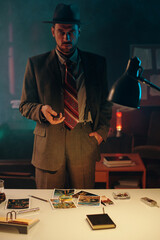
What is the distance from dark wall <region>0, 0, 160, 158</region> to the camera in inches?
182

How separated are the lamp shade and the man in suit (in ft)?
2.61

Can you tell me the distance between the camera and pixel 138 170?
294 cm

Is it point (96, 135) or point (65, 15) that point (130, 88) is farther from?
point (65, 15)

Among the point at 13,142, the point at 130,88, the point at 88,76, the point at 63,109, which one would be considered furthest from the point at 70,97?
the point at 13,142

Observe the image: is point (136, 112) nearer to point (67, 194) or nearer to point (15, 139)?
point (15, 139)

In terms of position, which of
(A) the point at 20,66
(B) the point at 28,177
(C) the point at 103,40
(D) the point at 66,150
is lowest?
(B) the point at 28,177

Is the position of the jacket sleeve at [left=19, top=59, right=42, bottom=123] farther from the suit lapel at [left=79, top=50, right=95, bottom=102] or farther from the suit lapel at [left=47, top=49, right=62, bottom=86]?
the suit lapel at [left=79, top=50, right=95, bottom=102]

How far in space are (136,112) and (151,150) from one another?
3.07 ft

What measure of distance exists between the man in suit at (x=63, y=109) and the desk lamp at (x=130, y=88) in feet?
2.61

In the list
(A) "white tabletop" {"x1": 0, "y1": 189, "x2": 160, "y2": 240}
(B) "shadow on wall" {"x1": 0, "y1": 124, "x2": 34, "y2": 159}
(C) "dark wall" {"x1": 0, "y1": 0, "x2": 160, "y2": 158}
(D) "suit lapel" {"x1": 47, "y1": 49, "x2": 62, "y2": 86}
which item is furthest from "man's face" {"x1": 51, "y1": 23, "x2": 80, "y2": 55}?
(B) "shadow on wall" {"x1": 0, "y1": 124, "x2": 34, "y2": 159}

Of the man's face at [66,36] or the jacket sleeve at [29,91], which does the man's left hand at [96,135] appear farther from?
the man's face at [66,36]

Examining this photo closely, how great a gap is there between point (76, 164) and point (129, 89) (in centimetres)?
98

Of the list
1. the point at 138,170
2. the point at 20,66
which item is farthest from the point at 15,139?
the point at 138,170

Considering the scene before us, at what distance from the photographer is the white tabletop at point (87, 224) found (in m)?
1.20
